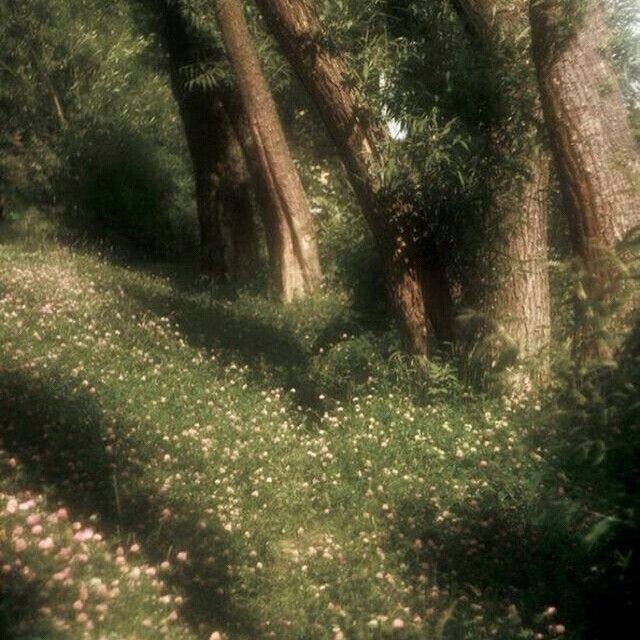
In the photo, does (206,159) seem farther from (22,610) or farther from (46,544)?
(22,610)

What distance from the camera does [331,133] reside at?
38.1ft

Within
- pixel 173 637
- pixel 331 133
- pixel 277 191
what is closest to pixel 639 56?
pixel 331 133

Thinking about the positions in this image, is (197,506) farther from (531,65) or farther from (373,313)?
(373,313)

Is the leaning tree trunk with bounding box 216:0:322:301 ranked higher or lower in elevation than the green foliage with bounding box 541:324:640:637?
higher

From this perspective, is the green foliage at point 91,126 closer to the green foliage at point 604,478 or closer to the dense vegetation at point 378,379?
the dense vegetation at point 378,379

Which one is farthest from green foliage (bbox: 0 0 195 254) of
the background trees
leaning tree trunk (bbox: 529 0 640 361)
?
leaning tree trunk (bbox: 529 0 640 361)

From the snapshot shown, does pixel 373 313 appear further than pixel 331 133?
Yes

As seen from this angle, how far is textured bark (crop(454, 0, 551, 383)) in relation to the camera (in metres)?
10.8

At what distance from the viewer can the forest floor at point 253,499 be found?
671 cm

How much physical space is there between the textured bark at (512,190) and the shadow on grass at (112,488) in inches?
132

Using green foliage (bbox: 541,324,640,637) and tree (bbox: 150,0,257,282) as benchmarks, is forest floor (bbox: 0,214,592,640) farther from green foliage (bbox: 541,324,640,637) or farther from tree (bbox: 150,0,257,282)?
tree (bbox: 150,0,257,282)

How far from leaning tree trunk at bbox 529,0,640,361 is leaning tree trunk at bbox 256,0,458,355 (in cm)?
256

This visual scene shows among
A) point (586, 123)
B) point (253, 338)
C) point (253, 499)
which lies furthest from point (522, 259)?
point (253, 338)

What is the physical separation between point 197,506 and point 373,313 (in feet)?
20.3
